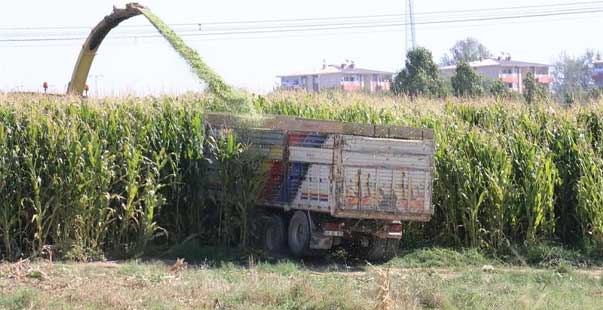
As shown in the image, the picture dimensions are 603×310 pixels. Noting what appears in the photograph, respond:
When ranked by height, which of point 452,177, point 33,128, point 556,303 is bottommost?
point 556,303

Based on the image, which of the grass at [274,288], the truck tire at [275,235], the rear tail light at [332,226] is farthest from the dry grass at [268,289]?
the truck tire at [275,235]

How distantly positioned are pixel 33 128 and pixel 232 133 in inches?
117

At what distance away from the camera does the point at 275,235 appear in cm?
1437

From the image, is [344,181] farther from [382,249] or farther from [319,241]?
[382,249]

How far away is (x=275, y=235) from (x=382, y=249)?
1667mm

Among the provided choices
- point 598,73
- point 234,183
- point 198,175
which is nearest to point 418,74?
point 198,175

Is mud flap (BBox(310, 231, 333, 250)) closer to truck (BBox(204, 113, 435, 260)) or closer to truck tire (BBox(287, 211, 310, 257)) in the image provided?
truck (BBox(204, 113, 435, 260))

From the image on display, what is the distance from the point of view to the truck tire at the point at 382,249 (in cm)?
1391

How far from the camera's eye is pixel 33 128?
531 inches

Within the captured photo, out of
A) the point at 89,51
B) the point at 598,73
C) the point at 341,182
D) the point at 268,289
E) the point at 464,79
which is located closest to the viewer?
the point at 268,289

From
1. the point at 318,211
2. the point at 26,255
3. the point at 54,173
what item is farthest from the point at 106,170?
the point at 318,211

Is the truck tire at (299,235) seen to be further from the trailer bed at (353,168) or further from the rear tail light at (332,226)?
the rear tail light at (332,226)

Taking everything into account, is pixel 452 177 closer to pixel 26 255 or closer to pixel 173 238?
pixel 173 238

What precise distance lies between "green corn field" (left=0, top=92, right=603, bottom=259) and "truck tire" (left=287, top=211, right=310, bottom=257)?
2.64 ft
